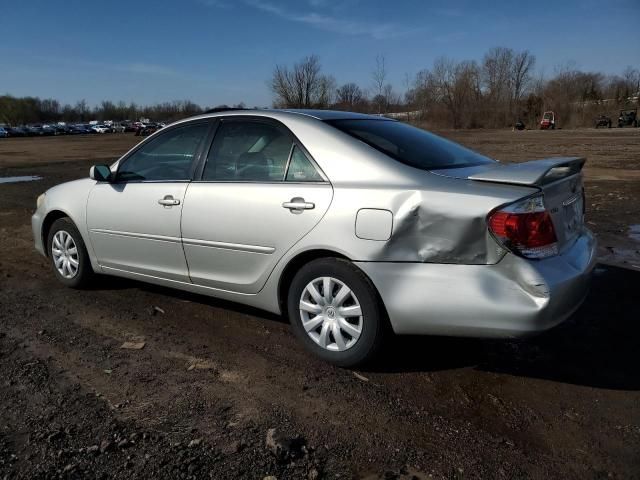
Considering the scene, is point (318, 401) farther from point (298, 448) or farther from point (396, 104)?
point (396, 104)

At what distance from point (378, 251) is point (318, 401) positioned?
35.5 inches

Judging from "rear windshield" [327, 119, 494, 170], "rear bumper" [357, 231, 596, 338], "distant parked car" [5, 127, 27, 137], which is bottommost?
"rear bumper" [357, 231, 596, 338]

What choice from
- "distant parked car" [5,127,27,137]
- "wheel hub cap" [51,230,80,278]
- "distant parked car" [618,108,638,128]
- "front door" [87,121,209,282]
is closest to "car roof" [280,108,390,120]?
"front door" [87,121,209,282]

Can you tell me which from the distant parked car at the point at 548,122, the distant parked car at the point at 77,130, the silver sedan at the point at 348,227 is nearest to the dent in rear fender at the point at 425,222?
the silver sedan at the point at 348,227

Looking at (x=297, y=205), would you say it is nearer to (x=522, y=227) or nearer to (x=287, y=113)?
(x=287, y=113)

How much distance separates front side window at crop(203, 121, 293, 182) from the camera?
3785mm

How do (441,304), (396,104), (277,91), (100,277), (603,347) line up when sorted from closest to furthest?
(441,304), (603,347), (100,277), (277,91), (396,104)

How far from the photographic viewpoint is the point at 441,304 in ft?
10.1

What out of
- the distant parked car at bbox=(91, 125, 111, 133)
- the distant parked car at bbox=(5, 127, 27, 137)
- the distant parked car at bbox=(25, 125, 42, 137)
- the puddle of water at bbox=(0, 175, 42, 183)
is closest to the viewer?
the puddle of water at bbox=(0, 175, 42, 183)

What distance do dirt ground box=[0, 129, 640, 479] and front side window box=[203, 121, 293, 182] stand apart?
45.7 inches

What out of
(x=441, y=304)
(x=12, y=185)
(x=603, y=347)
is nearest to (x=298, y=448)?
(x=441, y=304)

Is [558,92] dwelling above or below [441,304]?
above

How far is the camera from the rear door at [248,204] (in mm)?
3547

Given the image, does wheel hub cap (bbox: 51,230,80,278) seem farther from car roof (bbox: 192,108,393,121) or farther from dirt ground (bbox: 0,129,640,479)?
car roof (bbox: 192,108,393,121)
